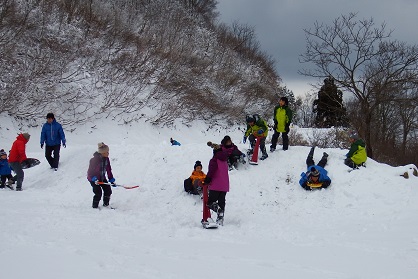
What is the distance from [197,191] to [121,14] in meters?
25.1

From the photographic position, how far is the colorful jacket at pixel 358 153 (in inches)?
400

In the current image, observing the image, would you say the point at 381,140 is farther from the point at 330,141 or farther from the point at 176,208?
the point at 176,208

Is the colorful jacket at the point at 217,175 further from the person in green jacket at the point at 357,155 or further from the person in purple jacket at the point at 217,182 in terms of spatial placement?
the person in green jacket at the point at 357,155

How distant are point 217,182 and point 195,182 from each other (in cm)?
157

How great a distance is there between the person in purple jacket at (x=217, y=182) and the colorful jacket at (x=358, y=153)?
408 cm

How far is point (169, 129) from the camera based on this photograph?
21.6 metres

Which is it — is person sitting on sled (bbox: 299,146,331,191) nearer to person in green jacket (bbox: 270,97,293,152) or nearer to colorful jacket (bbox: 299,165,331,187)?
colorful jacket (bbox: 299,165,331,187)

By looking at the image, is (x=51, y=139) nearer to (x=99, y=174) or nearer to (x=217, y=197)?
(x=99, y=174)

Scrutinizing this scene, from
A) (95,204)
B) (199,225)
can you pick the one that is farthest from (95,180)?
(199,225)

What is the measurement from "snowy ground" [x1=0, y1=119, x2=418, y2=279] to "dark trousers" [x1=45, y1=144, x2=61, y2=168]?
0.29 meters

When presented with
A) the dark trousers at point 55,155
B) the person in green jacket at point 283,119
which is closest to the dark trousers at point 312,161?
the person in green jacket at point 283,119

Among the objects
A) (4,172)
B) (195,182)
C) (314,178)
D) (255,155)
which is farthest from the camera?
(4,172)

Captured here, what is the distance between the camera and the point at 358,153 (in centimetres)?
1017

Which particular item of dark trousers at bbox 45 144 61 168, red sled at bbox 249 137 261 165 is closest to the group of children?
red sled at bbox 249 137 261 165
